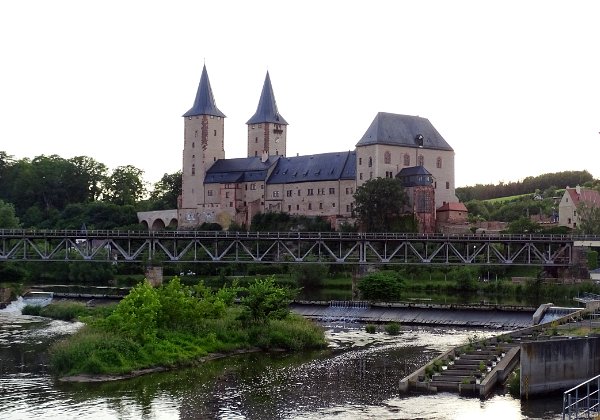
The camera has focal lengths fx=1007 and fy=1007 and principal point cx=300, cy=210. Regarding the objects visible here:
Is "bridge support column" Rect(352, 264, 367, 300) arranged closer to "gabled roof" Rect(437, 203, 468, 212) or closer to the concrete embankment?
the concrete embankment

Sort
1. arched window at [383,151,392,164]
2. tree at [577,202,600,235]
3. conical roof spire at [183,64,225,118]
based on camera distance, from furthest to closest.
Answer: conical roof spire at [183,64,225,118] → arched window at [383,151,392,164] → tree at [577,202,600,235]

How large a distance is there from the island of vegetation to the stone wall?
60.1 ft

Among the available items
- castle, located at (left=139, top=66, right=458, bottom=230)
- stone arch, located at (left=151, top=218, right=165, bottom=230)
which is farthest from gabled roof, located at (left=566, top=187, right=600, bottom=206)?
stone arch, located at (left=151, top=218, right=165, bottom=230)

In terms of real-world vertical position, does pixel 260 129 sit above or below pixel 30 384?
above

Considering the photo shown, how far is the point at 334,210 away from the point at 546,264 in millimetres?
50376

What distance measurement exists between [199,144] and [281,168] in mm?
14759

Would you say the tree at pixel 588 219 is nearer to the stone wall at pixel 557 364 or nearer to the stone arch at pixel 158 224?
the stone arch at pixel 158 224

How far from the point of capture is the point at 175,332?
178 ft

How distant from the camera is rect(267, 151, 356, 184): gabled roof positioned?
131250 millimetres

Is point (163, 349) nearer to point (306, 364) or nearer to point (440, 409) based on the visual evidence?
point (306, 364)

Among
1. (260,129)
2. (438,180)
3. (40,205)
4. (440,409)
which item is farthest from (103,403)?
(40,205)

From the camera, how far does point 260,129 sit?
14988 cm

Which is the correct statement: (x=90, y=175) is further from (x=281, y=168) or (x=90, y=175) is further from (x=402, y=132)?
(x=402, y=132)

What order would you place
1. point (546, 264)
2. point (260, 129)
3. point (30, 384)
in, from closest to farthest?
point (30, 384) → point (546, 264) → point (260, 129)
